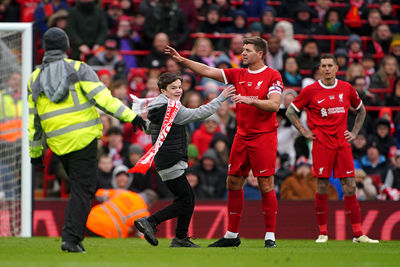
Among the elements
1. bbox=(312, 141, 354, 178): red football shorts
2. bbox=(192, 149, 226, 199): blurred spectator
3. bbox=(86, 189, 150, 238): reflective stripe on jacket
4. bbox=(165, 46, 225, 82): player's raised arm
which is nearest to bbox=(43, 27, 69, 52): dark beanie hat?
bbox=(165, 46, 225, 82): player's raised arm

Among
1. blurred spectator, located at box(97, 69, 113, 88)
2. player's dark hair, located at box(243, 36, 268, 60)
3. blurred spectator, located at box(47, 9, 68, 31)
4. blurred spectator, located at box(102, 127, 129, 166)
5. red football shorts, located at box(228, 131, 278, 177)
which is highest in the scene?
blurred spectator, located at box(47, 9, 68, 31)

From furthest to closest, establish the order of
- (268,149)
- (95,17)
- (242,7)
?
(242,7) < (95,17) < (268,149)

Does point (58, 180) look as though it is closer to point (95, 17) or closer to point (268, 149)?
point (95, 17)

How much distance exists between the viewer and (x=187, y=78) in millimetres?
16062

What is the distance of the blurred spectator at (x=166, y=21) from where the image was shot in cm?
1781

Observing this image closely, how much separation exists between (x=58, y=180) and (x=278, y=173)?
145 inches

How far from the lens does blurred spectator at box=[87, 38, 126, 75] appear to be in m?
16.5

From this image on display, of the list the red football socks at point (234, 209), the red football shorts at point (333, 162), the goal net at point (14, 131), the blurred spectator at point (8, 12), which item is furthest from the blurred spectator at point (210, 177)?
the blurred spectator at point (8, 12)

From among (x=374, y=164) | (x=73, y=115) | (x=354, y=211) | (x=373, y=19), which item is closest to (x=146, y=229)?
(x=73, y=115)

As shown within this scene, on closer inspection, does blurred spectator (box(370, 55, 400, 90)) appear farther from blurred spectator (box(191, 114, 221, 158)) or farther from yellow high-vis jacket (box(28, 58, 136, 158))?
yellow high-vis jacket (box(28, 58, 136, 158))

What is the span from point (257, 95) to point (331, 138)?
180cm

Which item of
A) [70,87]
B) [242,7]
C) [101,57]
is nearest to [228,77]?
[70,87]

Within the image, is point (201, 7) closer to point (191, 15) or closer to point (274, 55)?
point (191, 15)

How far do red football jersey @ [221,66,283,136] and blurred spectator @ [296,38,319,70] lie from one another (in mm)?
8048
